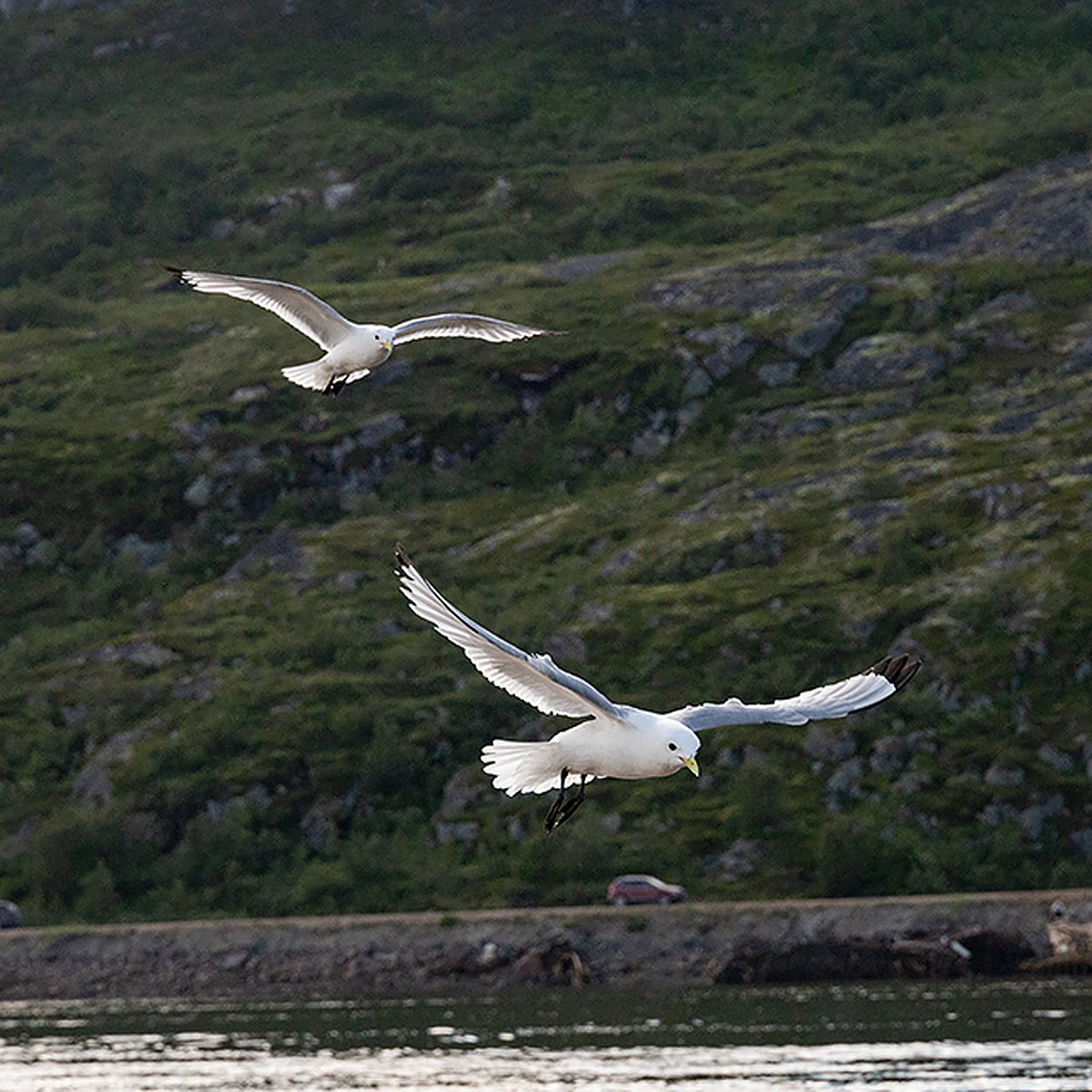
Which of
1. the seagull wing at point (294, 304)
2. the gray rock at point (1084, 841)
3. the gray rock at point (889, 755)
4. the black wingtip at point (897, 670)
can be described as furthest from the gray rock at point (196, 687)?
the black wingtip at point (897, 670)

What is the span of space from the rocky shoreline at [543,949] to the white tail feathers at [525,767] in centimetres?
4356

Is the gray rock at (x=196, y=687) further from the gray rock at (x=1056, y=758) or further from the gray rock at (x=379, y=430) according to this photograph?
the gray rock at (x=1056, y=758)

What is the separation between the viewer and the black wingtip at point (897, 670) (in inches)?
900

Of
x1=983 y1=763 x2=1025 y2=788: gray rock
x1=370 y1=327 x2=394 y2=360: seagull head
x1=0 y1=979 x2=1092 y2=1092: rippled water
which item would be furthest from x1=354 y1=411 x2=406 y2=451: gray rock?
x1=370 y1=327 x2=394 y2=360: seagull head

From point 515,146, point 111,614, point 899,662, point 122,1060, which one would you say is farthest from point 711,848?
point 515,146

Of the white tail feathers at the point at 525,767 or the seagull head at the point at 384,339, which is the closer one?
the white tail feathers at the point at 525,767

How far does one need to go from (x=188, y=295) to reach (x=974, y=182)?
54033 millimetres

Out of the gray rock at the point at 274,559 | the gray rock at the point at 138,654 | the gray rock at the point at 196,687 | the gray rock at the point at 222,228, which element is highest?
the gray rock at the point at 222,228

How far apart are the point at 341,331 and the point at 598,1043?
23869 mm

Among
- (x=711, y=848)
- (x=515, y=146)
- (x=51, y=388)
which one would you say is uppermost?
(x=515, y=146)

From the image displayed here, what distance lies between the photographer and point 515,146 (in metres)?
193

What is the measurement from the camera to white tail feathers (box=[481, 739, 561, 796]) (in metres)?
23.0

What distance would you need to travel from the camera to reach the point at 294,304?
114 ft

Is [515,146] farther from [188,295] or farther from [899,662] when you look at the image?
[899,662]
